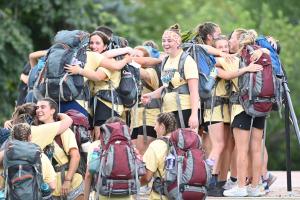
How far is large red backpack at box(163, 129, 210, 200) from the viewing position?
12875 millimetres

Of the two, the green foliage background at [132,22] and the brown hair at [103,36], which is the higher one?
the green foliage background at [132,22]

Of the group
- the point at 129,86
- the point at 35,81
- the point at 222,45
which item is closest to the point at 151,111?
the point at 129,86

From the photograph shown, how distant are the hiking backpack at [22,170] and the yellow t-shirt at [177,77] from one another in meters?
2.26

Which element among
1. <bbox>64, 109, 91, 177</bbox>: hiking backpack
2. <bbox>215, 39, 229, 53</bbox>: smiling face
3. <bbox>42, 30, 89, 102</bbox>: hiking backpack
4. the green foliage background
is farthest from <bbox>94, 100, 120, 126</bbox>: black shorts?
the green foliage background

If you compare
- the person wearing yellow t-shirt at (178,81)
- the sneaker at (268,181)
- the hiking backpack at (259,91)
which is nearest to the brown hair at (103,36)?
the person wearing yellow t-shirt at (178,81)

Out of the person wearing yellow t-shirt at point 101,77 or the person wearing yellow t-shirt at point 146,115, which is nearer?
the person wearing yellow t-shirt at point 101,77

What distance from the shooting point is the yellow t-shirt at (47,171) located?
12.8 metres

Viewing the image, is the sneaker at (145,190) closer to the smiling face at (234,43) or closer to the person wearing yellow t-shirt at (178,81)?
the person wearing yellow t-shirt at (178,81)

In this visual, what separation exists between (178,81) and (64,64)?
126cm

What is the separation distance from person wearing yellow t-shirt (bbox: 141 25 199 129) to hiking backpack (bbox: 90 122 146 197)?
64.4 inches

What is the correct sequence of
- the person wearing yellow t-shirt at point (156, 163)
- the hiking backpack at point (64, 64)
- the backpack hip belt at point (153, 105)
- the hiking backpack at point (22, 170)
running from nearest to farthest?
the hiking backpack at point (22, 170) < the person wearing yellow t-shirt at point (156, 163) < the hiking backpack at point (64, 64) < the backpack hip belt at point (153, 105)

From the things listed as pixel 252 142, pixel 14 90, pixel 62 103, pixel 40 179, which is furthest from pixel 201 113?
pixel 14 90

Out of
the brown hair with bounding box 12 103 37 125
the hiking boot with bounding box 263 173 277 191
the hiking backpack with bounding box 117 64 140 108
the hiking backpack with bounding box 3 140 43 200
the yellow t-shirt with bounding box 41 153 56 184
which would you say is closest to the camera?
the hiking backpack with bounding box 3 140 43 200

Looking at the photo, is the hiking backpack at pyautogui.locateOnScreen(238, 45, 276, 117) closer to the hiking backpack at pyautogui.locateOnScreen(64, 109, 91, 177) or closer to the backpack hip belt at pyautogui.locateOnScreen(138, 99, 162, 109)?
the backpack hip belt at pyautogui.locateOnScreen(138, 99, 162, 109)
